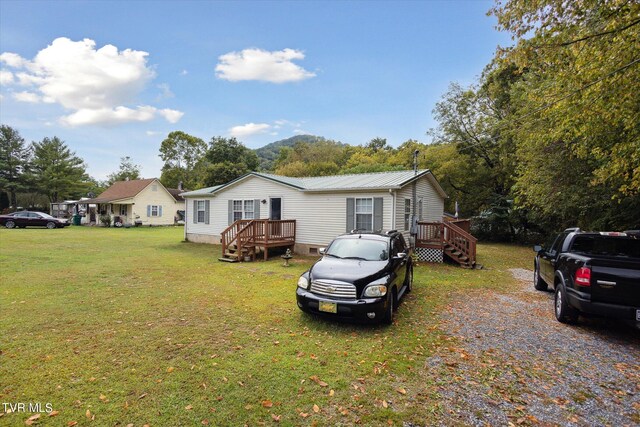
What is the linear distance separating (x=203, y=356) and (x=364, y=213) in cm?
950

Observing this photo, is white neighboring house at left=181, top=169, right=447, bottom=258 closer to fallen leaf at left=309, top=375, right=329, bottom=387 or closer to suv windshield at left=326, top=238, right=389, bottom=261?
suv windshield at left=326, top=238, right=389, bottom=261

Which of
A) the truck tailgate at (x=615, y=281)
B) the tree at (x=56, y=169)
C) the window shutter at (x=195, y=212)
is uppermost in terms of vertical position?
the tree at (x=56, y=169)

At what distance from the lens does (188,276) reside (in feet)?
30.6

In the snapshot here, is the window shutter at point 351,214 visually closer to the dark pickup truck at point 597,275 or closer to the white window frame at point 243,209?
the white window frame at point 243,209

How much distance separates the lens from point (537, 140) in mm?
11828

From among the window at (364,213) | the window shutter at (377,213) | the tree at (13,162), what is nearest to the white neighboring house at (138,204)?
the tree at (13,162)

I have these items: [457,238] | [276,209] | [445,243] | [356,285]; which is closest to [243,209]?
[276,209]

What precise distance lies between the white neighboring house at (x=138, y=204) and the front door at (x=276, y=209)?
75.5ft

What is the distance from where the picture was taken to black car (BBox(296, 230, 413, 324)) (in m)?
5.04

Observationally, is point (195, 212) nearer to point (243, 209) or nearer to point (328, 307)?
point (243, 209)

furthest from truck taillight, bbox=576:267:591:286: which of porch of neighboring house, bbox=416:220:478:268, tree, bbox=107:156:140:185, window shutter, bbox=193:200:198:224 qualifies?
tree, bbox=107:156:140:185

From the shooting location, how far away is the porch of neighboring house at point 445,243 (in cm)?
1143

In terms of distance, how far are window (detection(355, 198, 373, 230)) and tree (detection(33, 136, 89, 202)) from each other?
44397mm

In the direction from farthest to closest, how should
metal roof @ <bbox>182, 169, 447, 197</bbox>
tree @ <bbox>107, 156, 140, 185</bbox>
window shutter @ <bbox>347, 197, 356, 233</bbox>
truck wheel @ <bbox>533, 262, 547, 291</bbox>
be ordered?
tree @ <bbox>107, 156, 140, 185</bbox> → window shutter @ <bbox>347, 197, 356, 233</bbox> → metal roof @ <bbox>182, 169, 447, 197</bbox> → truck wheel @ <bbox>533, 262, 547, 291</bbox>
